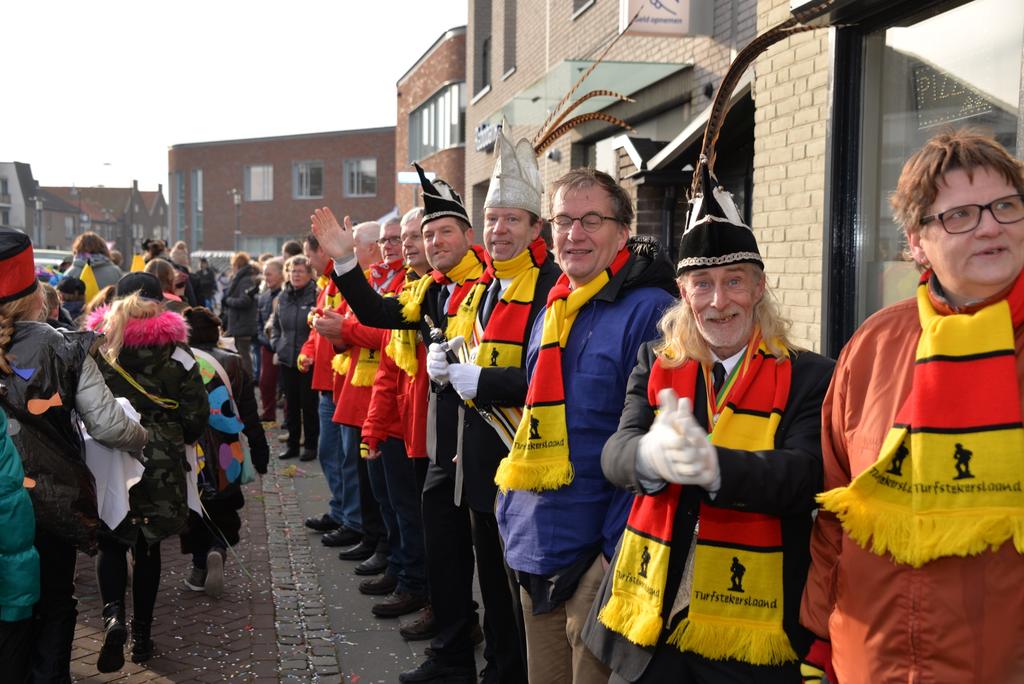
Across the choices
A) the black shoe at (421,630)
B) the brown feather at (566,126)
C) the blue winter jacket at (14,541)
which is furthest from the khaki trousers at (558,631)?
the brown feather at (566,126)

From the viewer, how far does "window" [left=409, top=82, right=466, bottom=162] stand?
26.0m

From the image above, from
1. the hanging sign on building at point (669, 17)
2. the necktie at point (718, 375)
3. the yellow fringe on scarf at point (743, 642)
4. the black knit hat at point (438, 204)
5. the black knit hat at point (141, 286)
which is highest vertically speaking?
the hanging sign on building at point (669, 17)

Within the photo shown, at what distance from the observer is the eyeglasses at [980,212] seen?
1941 millimetres

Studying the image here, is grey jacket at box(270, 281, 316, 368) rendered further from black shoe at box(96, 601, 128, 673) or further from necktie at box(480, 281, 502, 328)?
necktie at box(480, 281, 502, 328)

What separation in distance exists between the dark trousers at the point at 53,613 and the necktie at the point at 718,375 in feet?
8.51

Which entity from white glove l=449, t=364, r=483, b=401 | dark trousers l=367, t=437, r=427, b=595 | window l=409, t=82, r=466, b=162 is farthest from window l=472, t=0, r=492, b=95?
white glove l=449, t=364, r=483, b=401

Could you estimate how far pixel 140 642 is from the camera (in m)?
4.77

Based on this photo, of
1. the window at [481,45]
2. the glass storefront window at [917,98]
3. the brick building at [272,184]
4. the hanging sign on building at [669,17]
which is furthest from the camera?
the brick building at [272,184]

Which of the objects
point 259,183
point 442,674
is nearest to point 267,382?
point 442,674

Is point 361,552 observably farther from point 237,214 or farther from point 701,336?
point 237,214

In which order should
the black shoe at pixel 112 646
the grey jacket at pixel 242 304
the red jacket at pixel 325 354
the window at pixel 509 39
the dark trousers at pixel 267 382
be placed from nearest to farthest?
the black shoe at pixel 112 646 → the red jacket at pixel 325 354 → the dark trousers at pixel 267 382 → the grey jacket at pixel 242 304 → the window at pixel 509 39

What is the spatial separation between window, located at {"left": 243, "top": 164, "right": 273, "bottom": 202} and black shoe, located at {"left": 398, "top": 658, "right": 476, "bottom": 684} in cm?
5200

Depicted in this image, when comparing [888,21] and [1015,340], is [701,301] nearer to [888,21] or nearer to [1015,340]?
[1015,340]

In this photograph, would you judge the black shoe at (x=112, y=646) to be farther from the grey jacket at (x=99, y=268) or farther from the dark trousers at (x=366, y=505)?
the grey jacket at (x=99, y=268)
